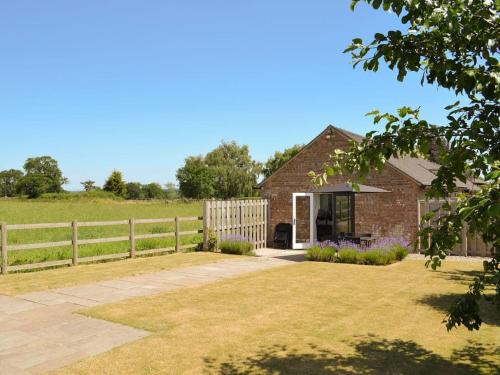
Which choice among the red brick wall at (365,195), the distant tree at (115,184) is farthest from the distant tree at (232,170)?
the red brick wall at (365,195)

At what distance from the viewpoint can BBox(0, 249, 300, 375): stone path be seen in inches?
201

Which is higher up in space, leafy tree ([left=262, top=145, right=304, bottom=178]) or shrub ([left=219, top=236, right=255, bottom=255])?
leafy tree ([left=262, top=145, right=304, bottom=178])

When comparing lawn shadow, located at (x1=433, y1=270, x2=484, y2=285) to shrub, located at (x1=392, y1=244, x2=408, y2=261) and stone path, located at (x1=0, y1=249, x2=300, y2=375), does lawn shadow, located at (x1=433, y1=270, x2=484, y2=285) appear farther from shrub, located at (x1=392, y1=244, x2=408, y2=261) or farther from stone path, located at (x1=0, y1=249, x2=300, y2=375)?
stone path, located at (x1=0, y1=249, x2=300, y2=375)

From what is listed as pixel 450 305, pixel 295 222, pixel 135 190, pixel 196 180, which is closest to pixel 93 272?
pixel 295 222

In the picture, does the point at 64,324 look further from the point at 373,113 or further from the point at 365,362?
the point at 373,113

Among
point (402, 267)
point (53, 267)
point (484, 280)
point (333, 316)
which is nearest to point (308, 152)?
point (402, 267)

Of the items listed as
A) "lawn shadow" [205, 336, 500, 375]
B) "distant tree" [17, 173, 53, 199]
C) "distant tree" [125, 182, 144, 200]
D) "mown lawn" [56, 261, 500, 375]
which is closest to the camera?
"lawn shadow" [205, 336, 500, 375]

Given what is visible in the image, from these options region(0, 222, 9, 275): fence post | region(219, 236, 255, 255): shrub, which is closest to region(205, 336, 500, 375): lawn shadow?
region(0, 222, 9, 275): fence post

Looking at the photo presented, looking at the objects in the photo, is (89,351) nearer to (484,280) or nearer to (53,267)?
(484,280)

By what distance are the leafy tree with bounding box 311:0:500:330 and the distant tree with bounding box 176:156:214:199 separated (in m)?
83.4

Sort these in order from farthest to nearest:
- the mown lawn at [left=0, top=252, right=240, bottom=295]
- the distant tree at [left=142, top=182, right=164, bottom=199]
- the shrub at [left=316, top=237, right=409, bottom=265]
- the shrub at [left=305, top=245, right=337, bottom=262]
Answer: the distant tree at [left=142, top=182, right=164, bottom=199] → the shrub at [left=305, top=245, right=337, bottom=262] → the shrub at [left=316, top=237, right=409, bottom=265] → the mown lawn at [left=0, top=252, right=240, bottom=295]

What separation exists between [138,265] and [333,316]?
7.34 meters

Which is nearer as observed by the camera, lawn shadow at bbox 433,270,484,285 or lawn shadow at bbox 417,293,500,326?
lawn shadow at bbox 417,293,500,326

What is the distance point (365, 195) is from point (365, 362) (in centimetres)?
1295
